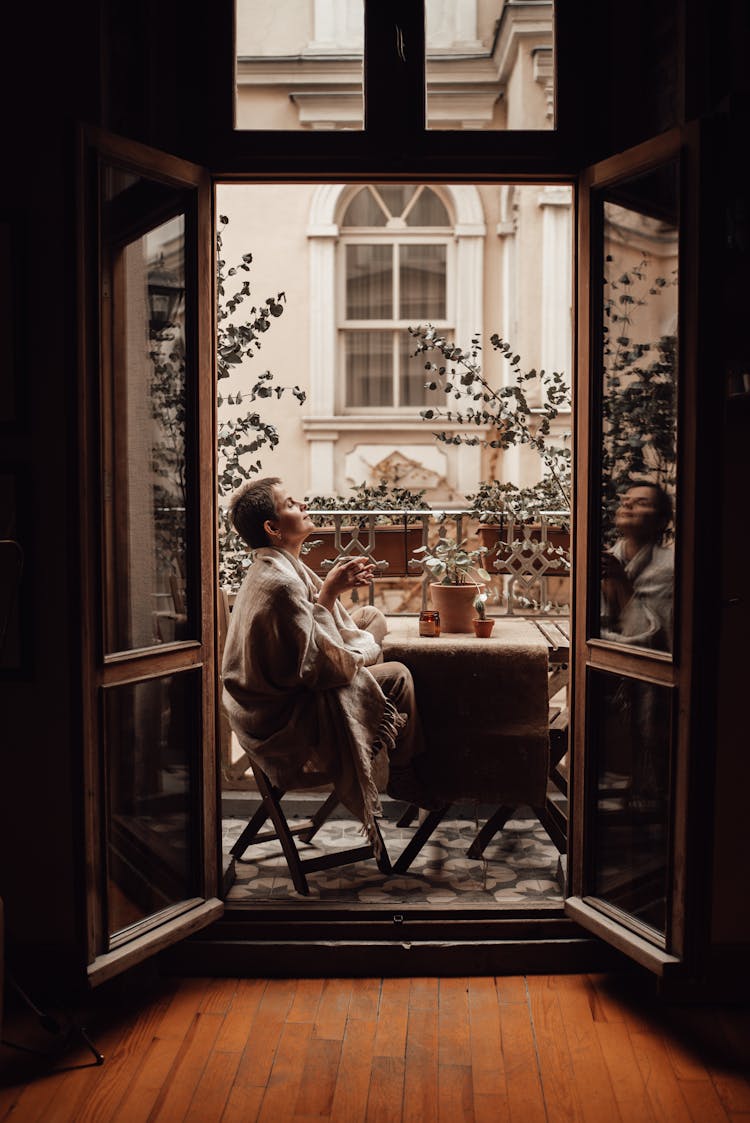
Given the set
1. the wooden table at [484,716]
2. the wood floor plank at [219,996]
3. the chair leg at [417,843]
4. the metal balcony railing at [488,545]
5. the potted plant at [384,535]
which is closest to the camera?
the wood floor plank at [219,996]

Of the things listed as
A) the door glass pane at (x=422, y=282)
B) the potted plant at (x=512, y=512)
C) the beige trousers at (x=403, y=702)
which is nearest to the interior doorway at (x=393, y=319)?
the door glass pane at (x=422, y=282)

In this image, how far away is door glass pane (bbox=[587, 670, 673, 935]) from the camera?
9.39ft

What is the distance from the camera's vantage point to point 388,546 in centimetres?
580

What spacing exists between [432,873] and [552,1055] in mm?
1079

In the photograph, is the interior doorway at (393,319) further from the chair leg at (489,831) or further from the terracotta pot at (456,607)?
the chair leg at (489,831)

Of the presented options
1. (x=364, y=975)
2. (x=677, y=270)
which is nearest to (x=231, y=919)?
(x=364, y=975)

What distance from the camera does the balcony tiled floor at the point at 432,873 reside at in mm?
3475

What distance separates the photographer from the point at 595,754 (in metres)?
3.06

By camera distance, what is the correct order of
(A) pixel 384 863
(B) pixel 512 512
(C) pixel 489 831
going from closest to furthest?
(A) pixel 384 863, (C) pixel 489 831, (B) pixel 512 512

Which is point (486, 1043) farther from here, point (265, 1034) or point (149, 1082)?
point (149, 1082)

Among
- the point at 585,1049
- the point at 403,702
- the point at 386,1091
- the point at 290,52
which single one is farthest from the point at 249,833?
the point at 290,52

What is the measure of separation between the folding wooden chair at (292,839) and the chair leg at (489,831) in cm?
35

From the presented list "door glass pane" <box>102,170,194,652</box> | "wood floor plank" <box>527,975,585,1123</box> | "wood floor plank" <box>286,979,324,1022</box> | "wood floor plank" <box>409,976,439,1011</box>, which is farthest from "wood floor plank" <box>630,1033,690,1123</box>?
"door glass pane" <box>102,170,194,652</box>

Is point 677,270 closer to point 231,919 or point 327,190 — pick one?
point 231,919
